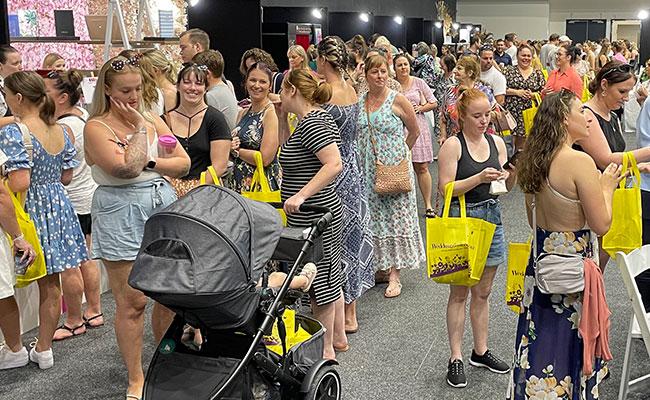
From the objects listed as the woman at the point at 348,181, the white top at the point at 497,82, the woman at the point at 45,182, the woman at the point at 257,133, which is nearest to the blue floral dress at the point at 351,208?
the woman at the point at 348,181

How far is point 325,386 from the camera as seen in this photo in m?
3.08

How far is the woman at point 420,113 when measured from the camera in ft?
22.2

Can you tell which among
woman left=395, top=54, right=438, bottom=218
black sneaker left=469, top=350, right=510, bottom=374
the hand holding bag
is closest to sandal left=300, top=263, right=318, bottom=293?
black sneaker left=469, top=350, right=510, bottom=374

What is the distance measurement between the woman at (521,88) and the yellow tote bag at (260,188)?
4.52 metres

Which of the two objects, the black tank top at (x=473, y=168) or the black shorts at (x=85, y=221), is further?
the black shorts at (x=85, y=221)

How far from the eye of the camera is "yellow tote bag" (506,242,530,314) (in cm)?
331

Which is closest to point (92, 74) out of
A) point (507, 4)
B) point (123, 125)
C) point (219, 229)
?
point (123, 125)

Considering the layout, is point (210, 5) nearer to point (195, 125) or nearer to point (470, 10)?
point (195, 125)

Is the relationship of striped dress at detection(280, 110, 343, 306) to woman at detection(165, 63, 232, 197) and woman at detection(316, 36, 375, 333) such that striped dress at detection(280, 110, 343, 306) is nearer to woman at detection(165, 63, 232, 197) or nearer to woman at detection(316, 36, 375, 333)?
woman at detection(316, 36, 375, 333)

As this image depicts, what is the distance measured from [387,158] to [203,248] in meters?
2.59

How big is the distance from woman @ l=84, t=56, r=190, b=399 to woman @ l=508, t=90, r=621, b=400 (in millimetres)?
1571

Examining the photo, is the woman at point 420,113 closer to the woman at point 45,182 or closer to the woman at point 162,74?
the woman at point 162,74

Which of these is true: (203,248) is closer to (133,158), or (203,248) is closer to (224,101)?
(133,158)

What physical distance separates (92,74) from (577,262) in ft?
14.0
